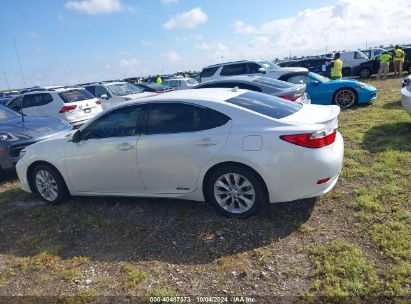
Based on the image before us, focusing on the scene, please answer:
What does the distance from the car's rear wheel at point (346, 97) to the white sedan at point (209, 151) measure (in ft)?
Result: 22.1

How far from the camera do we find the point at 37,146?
18.6 ft

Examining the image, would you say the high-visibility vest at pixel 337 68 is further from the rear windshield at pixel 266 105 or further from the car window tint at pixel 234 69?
the rear windshield at pixel 266 105

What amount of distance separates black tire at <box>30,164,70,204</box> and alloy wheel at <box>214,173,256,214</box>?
2.45 m

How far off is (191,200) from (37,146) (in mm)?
2540

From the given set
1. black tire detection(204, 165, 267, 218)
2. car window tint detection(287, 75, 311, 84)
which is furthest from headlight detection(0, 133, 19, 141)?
car window tint detection(287, 75, 311, 84)

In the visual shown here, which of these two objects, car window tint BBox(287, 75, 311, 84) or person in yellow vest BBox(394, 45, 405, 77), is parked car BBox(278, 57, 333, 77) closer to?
person in yellow vest BBox(394, 45, 405, 77)

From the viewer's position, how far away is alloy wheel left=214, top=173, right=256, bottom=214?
4.34 meters

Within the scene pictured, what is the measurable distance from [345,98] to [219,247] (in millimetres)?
8650

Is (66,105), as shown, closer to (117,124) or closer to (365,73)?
(117,124)

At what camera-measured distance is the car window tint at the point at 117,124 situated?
4875mm

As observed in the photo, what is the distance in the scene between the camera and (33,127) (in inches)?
308

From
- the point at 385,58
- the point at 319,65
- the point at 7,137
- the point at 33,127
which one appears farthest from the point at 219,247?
the point at 319,65

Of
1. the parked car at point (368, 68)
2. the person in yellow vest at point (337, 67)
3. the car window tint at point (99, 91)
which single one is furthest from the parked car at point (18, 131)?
the parked car at point (368, 68)

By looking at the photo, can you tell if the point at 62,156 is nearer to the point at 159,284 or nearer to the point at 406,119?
the point at 159,284
